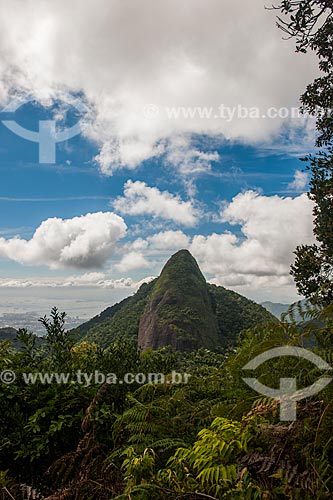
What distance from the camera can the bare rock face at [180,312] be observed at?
46.4m

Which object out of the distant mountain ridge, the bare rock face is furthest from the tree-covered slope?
the bare rock face

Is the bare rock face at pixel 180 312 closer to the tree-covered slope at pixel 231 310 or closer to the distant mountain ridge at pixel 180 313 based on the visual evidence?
the distant mountain ridge at pixel 180 313

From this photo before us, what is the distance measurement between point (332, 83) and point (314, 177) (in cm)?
261

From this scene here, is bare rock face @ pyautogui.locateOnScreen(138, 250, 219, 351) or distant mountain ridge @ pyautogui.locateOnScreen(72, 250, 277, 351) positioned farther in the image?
bare rock face @ pyautogui.locateOnScreen(138, 250, 219, 351)

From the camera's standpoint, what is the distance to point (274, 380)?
2191mm

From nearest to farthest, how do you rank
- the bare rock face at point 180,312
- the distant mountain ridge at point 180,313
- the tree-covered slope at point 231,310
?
the distant mountain ridge at point 180,313, the bare rock face at point 180,312, the tree-covered slope at point 231,310

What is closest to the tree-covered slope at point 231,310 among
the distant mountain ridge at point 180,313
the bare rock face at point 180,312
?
the distant mountain ridge at point 180,313

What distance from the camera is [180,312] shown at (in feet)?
176

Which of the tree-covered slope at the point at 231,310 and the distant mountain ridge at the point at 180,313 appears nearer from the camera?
the distant mountain ridge at the point at 180,313

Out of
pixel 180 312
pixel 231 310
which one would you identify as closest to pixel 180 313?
pixel 180 312

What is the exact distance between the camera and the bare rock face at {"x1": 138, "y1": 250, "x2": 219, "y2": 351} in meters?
46.4

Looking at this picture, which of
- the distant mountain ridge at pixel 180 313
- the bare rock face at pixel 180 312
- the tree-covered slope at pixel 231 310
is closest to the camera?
the distant mountain ridge at pixel 180 313

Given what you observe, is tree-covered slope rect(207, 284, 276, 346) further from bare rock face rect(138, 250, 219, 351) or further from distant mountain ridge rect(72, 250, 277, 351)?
bare rock face rect(138, 250, 219, 351)

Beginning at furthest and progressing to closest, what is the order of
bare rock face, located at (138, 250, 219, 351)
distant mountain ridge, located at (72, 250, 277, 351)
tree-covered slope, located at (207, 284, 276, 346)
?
tree-covered slope, located at (207, 284, 276, 346) → bare rock face, located at (138, 250, 219, 351) → distant mountain ridge, located at (72, 250, 277, 351)
